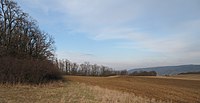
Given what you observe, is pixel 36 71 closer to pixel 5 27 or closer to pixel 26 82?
pixel 26 82

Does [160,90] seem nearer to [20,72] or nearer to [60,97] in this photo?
[20,72]

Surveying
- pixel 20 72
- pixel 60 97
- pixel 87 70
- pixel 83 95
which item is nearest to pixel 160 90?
pixel 83 95

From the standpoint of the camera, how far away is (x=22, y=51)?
44.0 m

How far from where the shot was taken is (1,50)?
3638cm

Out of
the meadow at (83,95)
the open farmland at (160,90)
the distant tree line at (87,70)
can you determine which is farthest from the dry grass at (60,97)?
the distant tree line at (87,70)

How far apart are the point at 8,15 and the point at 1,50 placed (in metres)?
6.37

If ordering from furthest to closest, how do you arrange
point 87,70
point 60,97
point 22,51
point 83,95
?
point 87,70
point 22,51
point 83,95
point 60,97

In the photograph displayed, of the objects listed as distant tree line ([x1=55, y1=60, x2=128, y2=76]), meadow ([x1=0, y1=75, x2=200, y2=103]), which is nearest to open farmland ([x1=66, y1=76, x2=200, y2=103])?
meadow ([x1=0, y1=75, x2=200, y2=103])

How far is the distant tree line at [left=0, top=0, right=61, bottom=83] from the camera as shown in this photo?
90.0 feet

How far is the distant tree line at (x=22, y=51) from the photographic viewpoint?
27428 mm

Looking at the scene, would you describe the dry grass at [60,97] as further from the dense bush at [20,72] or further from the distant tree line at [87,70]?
the distant tree line at [87,70]

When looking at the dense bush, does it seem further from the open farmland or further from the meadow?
the open farmland

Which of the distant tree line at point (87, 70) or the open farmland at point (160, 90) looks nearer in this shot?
the open farmland at point (160, 90)

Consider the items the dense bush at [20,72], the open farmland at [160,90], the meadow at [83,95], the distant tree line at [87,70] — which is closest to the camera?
the meadow at [83,95]
